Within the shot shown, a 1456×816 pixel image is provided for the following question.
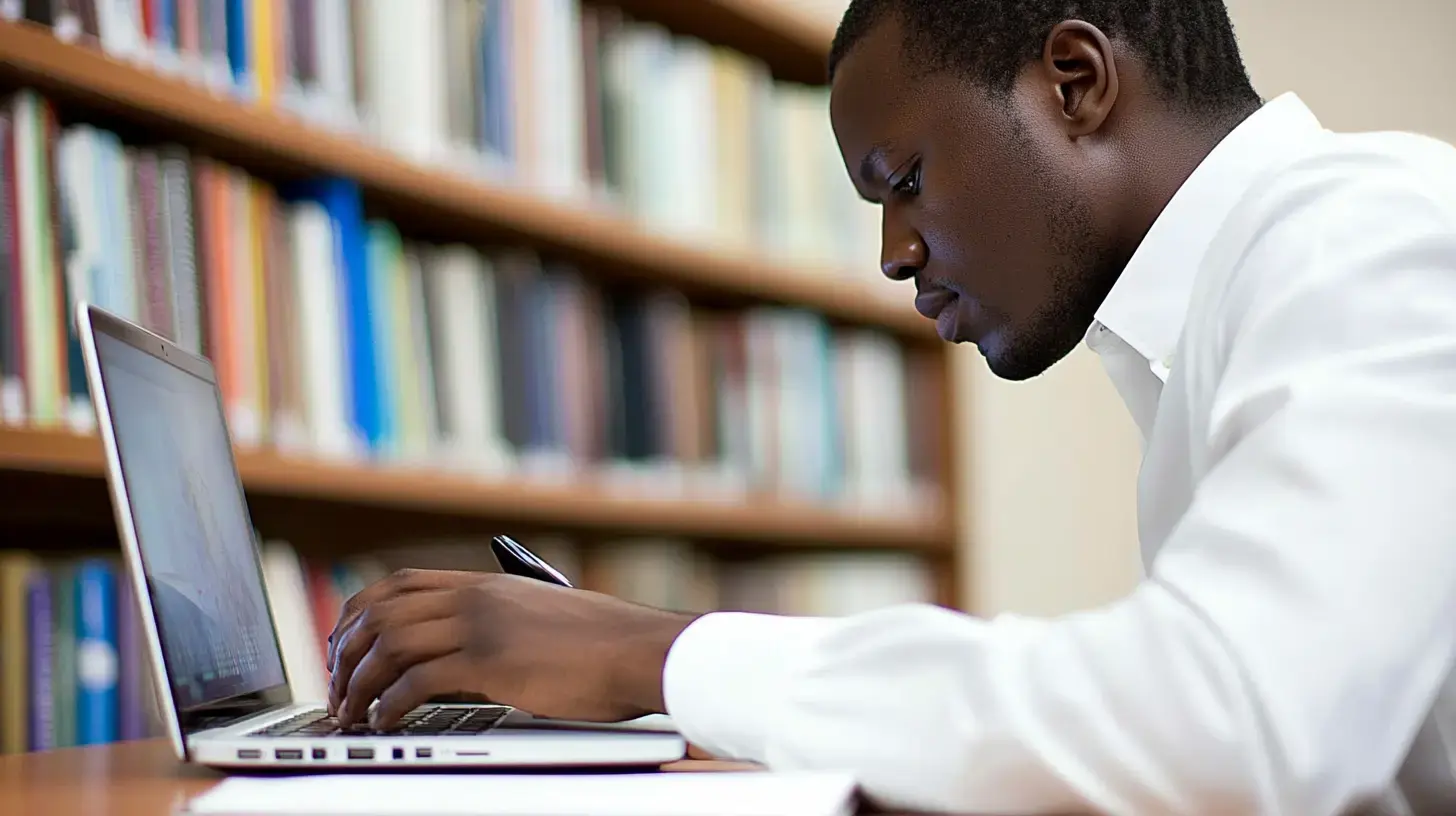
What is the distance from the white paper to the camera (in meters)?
0.61

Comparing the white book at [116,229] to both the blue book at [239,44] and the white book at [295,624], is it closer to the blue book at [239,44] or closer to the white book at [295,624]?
the blue book at [239,44]

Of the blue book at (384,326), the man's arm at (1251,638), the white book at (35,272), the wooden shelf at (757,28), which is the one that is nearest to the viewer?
the man's arm at (1251,638)

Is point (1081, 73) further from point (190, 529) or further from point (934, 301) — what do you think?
point (190, 529)

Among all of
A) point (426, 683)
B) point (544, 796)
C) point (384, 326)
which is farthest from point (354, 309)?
point (544, 796)

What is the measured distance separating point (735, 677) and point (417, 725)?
0.85ft

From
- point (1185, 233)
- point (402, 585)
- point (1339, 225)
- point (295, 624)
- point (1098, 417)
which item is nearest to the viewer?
point (1339, 225)

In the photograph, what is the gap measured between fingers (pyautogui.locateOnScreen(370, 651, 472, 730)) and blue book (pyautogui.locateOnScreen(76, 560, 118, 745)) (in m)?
0.65

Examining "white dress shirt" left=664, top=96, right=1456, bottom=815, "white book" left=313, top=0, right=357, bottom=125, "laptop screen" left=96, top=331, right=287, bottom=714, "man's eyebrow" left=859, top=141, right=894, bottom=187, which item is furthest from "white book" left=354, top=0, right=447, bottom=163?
"white dress shirt" left=664, top=96, right=1456, bottom=815

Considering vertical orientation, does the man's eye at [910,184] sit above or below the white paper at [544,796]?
above

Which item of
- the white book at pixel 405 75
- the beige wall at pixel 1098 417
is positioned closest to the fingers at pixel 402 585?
the white book at pixel 405 75

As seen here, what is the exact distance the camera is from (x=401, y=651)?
778 millimetres

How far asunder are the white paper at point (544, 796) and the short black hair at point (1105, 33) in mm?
542

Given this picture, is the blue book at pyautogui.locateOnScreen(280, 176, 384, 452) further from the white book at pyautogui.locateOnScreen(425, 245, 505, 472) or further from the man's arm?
the man's arm

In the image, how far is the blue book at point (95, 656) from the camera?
130cm
